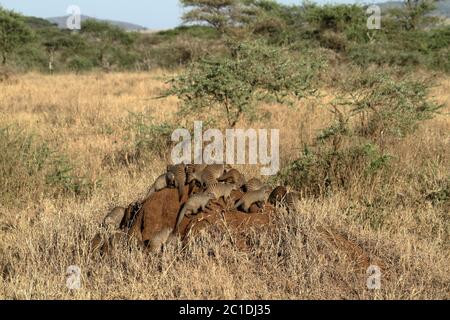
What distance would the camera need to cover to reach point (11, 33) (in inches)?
952

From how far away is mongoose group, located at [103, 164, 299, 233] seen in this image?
4246 millimetres

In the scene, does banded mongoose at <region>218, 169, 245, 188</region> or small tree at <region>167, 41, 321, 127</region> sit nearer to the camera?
banded mongoose at <region>218, 169, 245, 188</region>

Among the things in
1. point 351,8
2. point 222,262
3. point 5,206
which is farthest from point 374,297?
point 351,8

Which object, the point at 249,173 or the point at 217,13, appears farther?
the point at 217,13

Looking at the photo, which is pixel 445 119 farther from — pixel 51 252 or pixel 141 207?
pixel 51 252

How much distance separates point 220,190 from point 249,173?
7.31ft

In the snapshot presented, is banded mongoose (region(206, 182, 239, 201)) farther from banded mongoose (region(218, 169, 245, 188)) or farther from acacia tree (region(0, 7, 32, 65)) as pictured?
acacia tree (region(0, 7, 32, 65))

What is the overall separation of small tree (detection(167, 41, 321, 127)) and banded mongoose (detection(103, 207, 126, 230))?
11.0 feet

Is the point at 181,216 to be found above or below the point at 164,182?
below

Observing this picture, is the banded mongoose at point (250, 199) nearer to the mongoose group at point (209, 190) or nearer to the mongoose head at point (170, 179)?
the mongoose group at point (209, 190)

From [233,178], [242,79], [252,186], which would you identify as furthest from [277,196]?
[242,79]

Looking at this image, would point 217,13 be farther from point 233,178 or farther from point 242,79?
point 233,178

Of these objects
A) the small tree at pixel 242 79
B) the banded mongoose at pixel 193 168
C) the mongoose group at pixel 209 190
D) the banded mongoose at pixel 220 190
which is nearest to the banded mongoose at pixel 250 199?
the mongoose group at pixel 209 190

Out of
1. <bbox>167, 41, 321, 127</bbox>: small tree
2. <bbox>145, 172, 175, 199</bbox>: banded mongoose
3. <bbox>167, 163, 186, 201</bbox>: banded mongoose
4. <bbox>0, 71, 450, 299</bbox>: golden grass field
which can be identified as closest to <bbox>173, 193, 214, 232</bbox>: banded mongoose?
<bbox>167, 163, 186, 201</bbox>: banded mongoose
